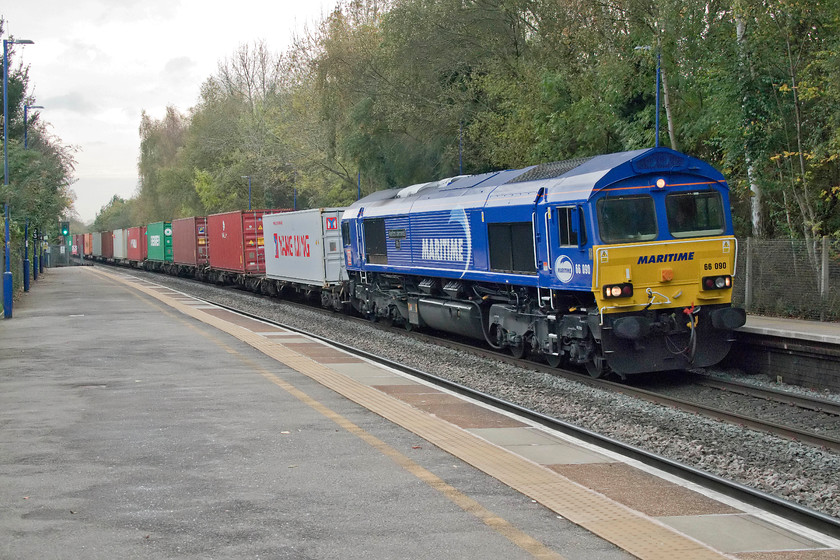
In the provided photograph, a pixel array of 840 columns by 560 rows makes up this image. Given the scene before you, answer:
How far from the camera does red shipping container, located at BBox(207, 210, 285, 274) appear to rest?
118ft

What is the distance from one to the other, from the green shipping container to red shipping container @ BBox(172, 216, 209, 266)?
375 centimetres

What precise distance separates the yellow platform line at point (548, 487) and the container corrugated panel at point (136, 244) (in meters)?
51.9

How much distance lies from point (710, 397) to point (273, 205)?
2375 inches

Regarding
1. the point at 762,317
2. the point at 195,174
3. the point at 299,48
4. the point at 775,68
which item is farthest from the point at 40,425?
the point at 195,174

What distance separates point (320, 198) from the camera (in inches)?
2308

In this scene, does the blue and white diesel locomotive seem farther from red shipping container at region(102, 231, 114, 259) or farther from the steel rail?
red shipping container at region(102, 231, 114, 259)

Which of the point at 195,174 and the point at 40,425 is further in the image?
the point at 195,174

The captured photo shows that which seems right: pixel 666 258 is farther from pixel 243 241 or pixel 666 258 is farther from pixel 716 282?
pixel 243 241

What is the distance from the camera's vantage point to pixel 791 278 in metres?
17.9

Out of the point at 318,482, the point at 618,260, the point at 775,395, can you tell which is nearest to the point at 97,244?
the point at 618,260

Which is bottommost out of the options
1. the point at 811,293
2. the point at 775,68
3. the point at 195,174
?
the point at 811,293

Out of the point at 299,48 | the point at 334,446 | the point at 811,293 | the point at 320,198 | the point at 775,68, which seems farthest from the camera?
the point at 320,198

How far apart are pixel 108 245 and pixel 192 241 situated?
127 feet

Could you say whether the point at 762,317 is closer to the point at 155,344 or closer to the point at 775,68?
the point at 775,68
